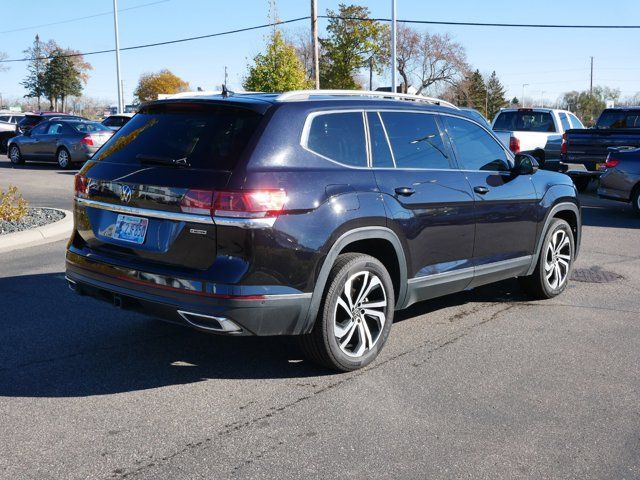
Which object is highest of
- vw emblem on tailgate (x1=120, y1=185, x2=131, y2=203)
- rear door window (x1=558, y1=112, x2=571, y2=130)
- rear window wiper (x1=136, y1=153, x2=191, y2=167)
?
rear door window (x1=558, y1=112, x2=571, y2=130)

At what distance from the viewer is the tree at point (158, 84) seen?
93250 millimetres

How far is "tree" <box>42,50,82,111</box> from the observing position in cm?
7112

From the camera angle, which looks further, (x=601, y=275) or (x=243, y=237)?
(x=601, y=275)

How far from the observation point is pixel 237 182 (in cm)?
430

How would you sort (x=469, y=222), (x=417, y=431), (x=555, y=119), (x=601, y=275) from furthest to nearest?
(x=555, y=119) → (x=601, y=275) → (x=469, y=222) → (x=417, y=431)

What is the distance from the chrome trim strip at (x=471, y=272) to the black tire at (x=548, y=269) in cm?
Result: 28

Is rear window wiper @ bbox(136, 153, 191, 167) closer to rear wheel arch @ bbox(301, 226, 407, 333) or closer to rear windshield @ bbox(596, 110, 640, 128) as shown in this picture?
rear wheel arch @ bbox(301, 226, 407, 333)

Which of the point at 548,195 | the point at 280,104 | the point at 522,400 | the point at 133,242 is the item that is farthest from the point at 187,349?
the point at 548,195

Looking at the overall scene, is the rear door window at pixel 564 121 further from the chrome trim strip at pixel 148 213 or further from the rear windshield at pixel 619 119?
the chrome trim strip at pixel 148 213

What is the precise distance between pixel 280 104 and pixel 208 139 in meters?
0.51

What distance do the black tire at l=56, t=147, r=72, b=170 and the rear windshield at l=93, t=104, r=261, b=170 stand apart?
62.1 ft

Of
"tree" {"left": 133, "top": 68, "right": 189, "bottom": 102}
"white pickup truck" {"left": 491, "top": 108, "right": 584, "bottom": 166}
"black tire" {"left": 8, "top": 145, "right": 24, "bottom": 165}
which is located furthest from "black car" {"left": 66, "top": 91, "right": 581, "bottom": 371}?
"tree" {"left": 133, "top": 68, "right": 189, "bottom": 102}

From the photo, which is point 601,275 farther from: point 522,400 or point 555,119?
point 555,119

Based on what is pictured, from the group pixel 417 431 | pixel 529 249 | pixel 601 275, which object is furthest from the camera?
pixel 601 275
